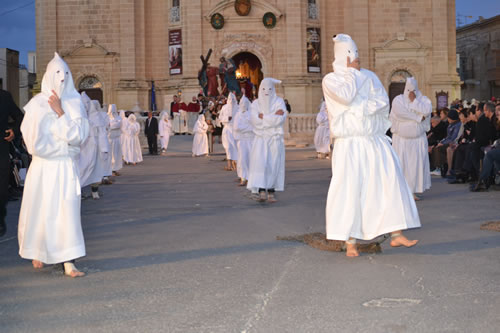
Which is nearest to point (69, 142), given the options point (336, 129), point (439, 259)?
point (336, 129)

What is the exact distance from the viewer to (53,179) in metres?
6.76

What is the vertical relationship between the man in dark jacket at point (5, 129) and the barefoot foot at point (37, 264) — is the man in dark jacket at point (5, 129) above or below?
above

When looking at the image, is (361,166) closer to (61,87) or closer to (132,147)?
(61,87)

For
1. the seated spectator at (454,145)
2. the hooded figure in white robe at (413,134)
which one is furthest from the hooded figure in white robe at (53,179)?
the seated spectator at (454,145)

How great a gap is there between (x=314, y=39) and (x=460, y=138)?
77.6ft

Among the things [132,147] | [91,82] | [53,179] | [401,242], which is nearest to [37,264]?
[53,179]

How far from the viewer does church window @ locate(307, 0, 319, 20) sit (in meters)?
40.0

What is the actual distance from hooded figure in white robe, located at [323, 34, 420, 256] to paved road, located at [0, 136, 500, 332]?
1.09 ft

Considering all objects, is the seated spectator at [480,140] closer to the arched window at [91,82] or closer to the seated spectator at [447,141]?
the seated spectator at [447,141]

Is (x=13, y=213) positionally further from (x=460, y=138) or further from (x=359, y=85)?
(x=460, y=138)

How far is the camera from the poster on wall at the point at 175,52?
3962 centimetres

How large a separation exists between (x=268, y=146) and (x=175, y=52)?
2793 cm

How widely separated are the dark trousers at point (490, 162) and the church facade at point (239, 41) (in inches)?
1013

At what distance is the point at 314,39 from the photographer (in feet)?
130
